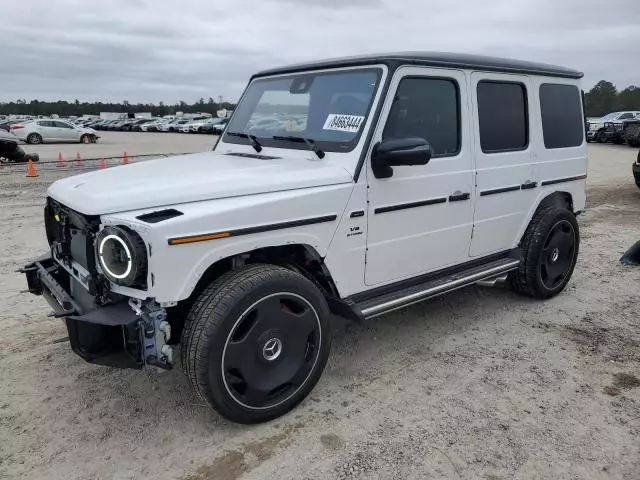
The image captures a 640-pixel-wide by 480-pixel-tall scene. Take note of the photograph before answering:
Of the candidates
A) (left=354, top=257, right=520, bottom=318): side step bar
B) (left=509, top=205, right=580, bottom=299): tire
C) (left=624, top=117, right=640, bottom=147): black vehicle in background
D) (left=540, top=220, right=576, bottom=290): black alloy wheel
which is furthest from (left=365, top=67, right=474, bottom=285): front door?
(left=624, top=117, right=640, bottom=147): black vehicle in background

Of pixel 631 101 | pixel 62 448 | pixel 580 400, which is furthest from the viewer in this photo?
pixel 631 101

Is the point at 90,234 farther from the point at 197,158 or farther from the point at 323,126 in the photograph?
the point at 323,126

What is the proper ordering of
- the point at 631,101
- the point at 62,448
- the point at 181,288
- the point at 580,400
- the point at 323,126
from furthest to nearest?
the point at 631,101
the point at 323,126
the point at 580,400
the point at 62,448
the point at 181,288

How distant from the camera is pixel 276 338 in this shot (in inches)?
122

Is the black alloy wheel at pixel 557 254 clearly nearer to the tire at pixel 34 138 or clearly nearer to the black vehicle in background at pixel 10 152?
the black vehicle in background at pixel 10 152

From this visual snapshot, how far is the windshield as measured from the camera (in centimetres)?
356

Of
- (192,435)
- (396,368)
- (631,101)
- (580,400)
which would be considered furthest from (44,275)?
(631,101)

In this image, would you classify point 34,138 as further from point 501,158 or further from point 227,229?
point 227,229

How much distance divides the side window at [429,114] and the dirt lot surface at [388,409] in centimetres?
160

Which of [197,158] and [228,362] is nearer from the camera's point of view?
[228,362]

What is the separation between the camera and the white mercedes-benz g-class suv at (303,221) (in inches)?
109

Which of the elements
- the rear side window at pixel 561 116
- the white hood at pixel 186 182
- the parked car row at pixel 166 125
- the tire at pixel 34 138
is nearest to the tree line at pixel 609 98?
the parked car row at pixel 166 125

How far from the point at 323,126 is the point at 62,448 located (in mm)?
2546

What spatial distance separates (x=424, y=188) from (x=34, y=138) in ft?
96.7
